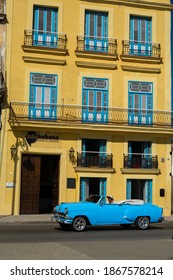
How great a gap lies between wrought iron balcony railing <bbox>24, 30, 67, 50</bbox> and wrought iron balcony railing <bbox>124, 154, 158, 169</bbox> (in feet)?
24.3

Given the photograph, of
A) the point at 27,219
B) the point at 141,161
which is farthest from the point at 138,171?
the point at 27,219

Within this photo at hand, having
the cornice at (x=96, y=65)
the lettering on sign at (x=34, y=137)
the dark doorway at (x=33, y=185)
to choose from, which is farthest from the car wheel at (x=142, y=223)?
the cornice at (x=96, y=65)

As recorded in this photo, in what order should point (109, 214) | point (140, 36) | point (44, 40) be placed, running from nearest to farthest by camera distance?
1. point (109, 214)
2. point (44, 40)
3. point (140, 36)

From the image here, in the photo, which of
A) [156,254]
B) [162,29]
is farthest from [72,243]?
[162,29]

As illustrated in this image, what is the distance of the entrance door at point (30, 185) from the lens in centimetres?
2575

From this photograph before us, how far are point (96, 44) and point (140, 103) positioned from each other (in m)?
4.32

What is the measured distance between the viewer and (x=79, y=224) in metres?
18.0

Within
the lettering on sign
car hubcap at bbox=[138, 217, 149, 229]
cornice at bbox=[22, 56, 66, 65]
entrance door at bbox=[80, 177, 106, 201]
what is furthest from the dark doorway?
car hubcap at bbox=[138, 217, 149, 229]

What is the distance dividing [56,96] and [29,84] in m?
1.65

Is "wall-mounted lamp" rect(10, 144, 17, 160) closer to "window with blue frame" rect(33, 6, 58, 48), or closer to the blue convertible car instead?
"window with blue frame" rect(33, 6, 58, 48)

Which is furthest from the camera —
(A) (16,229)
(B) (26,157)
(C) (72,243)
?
(B) (26,157)

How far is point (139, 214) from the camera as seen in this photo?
1909 centimetres

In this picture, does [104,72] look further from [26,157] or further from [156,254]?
[156,254]

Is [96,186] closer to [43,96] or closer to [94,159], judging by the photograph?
[94,159]
